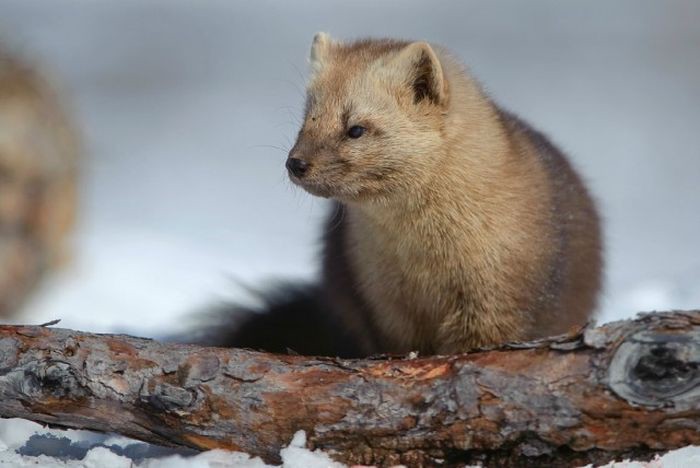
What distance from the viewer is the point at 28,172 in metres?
7.07

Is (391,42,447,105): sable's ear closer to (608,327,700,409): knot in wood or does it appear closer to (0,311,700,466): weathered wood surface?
(0,311,700,466): weathered wood surface

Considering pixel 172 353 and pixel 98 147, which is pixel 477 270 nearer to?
pixel 172 353

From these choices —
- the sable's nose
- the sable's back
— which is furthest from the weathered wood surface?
the sable's back

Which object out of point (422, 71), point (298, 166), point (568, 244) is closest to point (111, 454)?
point (298, 166)

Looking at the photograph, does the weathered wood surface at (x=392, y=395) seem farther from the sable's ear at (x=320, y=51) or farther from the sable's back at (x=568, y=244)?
the sable's ear at (x=320, y=51)

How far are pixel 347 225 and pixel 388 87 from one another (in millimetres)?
679

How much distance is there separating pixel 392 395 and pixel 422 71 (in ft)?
4.48

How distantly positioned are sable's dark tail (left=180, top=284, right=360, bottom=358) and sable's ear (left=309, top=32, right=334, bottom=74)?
1.09 m

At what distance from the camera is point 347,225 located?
13.8ft

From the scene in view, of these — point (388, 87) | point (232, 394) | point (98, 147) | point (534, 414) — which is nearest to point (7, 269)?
point (98, 147)

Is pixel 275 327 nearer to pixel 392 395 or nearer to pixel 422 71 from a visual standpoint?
pixel 422 71

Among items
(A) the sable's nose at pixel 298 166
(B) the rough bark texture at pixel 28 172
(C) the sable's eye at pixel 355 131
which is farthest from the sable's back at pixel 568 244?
(B) the rough bark texture at pixel 28 172

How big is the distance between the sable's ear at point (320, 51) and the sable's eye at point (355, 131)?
0.38 m

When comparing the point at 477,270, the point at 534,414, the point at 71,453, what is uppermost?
the point at 477,270
